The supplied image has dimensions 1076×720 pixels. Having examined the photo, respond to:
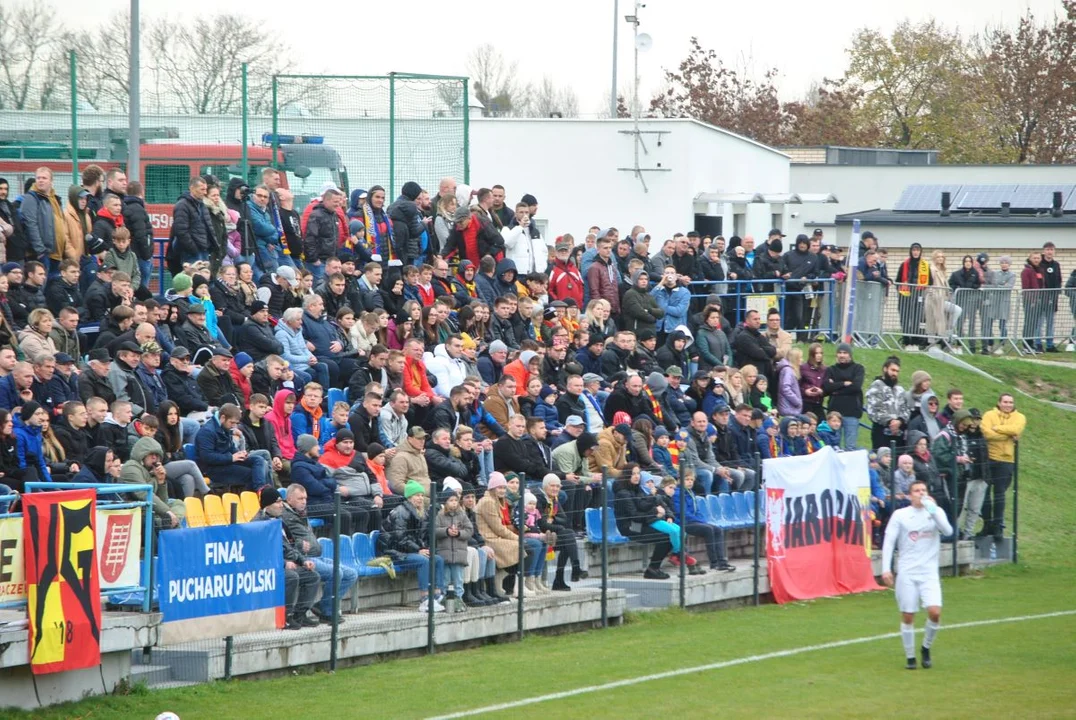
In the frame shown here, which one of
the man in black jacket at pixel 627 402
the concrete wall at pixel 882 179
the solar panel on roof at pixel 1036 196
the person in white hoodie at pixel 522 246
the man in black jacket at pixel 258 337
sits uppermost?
the concrete wall at pixel 882 179

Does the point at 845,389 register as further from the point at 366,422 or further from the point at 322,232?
the point at 366,422

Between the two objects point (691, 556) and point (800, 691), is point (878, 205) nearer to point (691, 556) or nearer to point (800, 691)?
point (691, 556)

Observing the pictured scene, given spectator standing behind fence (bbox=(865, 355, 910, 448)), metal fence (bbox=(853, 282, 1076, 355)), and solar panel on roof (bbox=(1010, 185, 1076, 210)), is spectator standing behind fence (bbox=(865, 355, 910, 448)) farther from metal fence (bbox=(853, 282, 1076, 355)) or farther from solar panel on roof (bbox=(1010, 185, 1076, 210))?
solar panel on roof (bbox=(1010, 185, 1076, 210))

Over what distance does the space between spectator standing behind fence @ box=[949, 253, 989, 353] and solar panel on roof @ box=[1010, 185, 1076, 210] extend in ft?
36.5

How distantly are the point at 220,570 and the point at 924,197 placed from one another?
33902 mm

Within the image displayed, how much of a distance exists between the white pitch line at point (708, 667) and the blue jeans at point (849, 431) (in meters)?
4.98

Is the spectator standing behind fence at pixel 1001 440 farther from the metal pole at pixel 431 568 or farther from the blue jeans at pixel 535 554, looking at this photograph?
the metal pole at pixel 431 568

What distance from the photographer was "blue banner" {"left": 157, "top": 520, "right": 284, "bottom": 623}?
1229 cm

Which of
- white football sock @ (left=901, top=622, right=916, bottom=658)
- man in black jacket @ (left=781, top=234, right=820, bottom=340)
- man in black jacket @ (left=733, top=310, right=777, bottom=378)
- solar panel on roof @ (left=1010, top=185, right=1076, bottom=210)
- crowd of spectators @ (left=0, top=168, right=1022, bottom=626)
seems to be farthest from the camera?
solar panel on roof @ (left=1010, top=185, right=1076, bottom=210)

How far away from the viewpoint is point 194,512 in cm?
1296

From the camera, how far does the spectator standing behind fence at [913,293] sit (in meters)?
29.8

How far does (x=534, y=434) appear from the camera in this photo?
56.0 feet

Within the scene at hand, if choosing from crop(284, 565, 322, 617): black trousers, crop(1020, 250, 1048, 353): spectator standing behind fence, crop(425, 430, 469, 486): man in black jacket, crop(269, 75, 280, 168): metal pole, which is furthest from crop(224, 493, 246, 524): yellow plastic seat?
crop(1020, 250, 1048, 353): spectator standing behind fence

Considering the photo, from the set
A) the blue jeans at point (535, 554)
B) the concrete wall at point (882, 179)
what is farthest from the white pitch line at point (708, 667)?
the concrete wall at point (882, 179)
